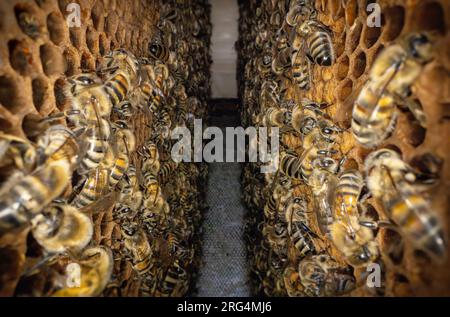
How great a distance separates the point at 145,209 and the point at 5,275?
1071 millimetres

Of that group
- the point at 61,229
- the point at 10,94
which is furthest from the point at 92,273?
the point at 10,94

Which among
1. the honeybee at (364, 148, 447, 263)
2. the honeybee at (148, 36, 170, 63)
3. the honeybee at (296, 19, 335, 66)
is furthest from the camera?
the honeybee at (148, 36, 170, 63)

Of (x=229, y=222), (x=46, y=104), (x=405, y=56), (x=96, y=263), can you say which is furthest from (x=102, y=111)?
(x=229, y=222)

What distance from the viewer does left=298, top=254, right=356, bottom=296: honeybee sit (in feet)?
4.40

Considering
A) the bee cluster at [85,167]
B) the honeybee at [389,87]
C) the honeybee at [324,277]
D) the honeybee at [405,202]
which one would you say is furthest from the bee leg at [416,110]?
the bee cluster at [85,167]

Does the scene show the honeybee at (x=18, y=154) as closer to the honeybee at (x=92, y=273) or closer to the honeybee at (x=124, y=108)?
the honeybee at (x=92, y=273)

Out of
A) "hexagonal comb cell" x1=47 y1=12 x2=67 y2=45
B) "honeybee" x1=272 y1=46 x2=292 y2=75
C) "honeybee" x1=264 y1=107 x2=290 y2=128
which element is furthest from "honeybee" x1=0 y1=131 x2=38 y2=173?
"honeybee" x1=272 y1=46 x2=292 y2=75

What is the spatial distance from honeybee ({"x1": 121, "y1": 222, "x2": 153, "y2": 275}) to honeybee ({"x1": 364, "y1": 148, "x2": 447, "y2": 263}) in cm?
134

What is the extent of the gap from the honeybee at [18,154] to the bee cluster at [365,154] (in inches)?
42.4

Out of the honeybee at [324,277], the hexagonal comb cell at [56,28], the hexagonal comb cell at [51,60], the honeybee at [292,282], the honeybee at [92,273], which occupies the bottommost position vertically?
the honeybee at [292,282]

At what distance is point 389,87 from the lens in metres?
1.02

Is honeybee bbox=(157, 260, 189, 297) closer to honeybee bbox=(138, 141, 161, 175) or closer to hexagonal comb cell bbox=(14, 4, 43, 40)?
honeybee bbox=(138, 141, 161, 175)

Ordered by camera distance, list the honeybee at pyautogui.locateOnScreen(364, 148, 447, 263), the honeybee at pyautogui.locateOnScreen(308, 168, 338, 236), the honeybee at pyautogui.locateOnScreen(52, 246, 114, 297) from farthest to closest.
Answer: the honeybee at pyautogui.locateOnScreen(308, 168, 338, 236) → the honeybee at pyautogui.locateOnScreen(52, 246, 114, 297) → the honeybee at pyautogui.locateOnScreen(364, 148, 447, 263)

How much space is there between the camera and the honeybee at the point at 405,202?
2.83 feet
